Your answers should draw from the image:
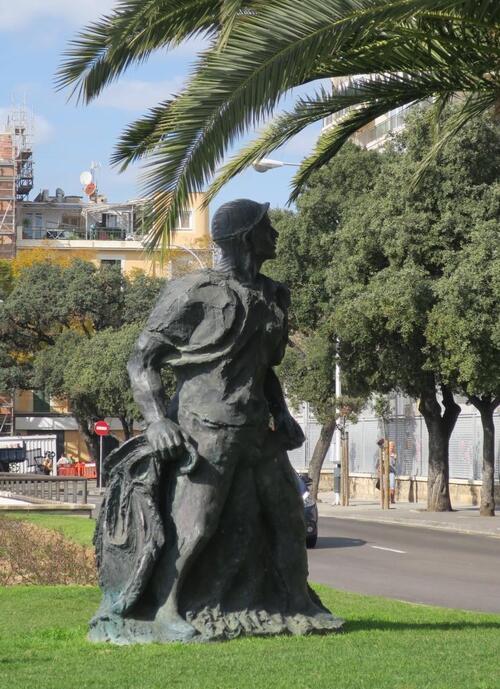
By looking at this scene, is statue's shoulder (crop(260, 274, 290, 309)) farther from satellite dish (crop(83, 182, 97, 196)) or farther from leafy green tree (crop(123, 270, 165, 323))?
satellite dish (crop(83, 182, 97, 196))

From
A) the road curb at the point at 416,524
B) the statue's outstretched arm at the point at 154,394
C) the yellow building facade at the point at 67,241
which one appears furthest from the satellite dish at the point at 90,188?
the statue's outstretched arm at the point at 154,394

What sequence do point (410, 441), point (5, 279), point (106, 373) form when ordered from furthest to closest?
point (5, 279), point (106, 373), point (410, 441)

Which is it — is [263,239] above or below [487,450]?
above

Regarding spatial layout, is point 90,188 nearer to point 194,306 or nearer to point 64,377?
point 64,377

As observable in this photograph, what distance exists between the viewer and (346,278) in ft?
104

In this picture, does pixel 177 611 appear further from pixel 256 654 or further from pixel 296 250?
pixel 296 250

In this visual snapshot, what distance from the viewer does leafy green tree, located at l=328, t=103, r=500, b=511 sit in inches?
1166

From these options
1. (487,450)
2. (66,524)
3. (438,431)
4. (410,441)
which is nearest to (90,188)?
(410,441)

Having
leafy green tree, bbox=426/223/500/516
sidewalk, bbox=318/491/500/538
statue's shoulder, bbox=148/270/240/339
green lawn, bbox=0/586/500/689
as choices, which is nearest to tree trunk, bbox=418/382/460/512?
sidewalk, bbox=318/491/500/538

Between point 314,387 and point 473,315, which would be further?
point 314,387

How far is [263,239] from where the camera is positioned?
839 cm

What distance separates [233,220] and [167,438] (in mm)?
1371

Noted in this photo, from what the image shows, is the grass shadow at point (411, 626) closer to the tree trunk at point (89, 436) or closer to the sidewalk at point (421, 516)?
the sidewalk at point (421, 516)

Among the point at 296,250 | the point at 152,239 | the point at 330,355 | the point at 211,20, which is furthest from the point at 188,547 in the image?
the point at 296,250
